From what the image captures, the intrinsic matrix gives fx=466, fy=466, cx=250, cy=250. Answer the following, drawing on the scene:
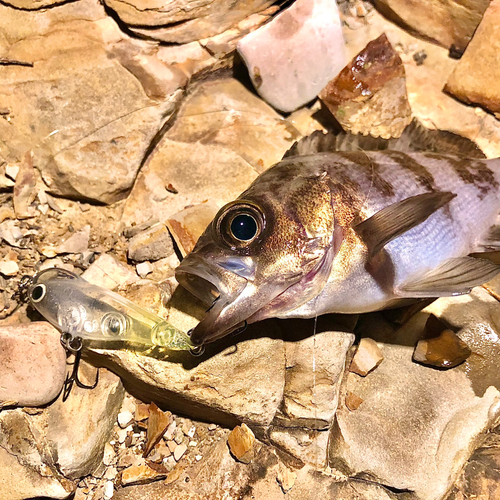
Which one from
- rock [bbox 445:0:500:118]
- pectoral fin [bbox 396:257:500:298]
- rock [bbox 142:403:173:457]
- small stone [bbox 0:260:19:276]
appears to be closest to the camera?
pectoral fin [bbox 396:257:500:298]

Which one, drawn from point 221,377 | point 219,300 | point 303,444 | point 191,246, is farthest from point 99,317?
point 303,444

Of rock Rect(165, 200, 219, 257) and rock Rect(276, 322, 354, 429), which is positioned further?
rock Rect(165, 200, 219, 257)

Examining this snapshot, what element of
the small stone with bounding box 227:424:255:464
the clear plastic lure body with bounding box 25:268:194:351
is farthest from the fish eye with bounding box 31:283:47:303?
the small stone with bounding box 227:424:255:464

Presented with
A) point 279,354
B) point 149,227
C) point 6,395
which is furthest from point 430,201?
point 6,395

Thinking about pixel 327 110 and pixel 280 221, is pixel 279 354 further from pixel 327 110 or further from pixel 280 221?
pixel 327 110

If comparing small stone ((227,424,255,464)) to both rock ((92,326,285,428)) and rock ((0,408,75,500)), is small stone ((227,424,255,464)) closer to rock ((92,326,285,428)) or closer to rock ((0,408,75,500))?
rock ((92,326,285,428))

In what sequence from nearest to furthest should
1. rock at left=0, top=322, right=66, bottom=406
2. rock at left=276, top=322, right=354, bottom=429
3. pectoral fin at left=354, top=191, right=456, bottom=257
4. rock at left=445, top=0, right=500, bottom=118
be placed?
1. pectoral fin at left=354, top=191, right=456, bottom=257
2. rock at left=0, top=322, right=66, bottom=406
3. rock at left=276, top=322, right=354, bottom=429
4. rock at left=445, top=0, right=500, bottom=118

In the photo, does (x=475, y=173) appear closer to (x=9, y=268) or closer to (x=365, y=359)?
(x=365, y=359)

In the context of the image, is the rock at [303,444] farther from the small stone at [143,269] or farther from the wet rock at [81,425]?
the small stone at [143,269]
